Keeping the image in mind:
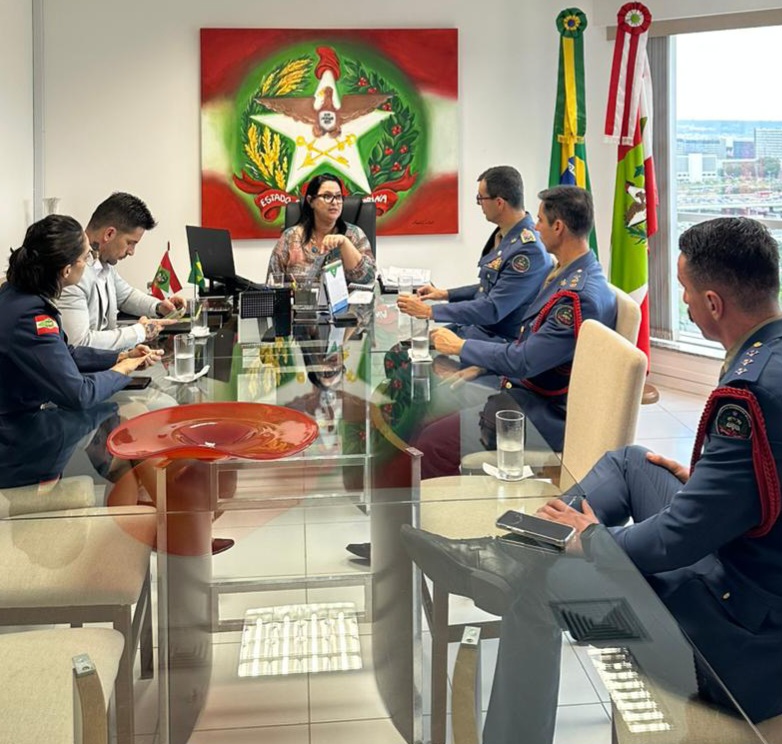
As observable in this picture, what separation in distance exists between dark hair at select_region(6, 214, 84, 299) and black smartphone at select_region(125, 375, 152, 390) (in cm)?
33

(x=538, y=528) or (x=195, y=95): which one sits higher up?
(x=195, y=95)

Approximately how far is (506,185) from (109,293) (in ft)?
5.51

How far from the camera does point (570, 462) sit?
2787mm

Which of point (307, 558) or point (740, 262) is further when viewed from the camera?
point (307, 558)

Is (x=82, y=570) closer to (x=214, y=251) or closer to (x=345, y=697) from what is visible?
(x=345, y=697)

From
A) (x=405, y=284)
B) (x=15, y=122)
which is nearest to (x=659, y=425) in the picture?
(x=405, y=284)

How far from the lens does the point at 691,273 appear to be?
1.91 meters

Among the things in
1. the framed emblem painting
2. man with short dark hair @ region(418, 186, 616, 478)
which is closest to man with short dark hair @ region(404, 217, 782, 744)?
man with short dark hair @ region(418, 186, 616, 478)

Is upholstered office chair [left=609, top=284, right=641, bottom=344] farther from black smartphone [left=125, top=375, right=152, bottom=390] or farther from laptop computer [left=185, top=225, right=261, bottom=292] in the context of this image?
laptop computer [left=185, top=225, right=261, bottom=292]

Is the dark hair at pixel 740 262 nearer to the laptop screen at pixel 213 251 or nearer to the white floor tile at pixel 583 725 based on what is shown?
the white floor tile at pixel 583 725

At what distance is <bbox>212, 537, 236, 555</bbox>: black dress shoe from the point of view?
9.79ft

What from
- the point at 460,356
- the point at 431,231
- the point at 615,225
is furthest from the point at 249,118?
the point at 460,356

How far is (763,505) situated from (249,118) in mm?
4939

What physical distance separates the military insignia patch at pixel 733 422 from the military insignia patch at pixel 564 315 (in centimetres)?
137
